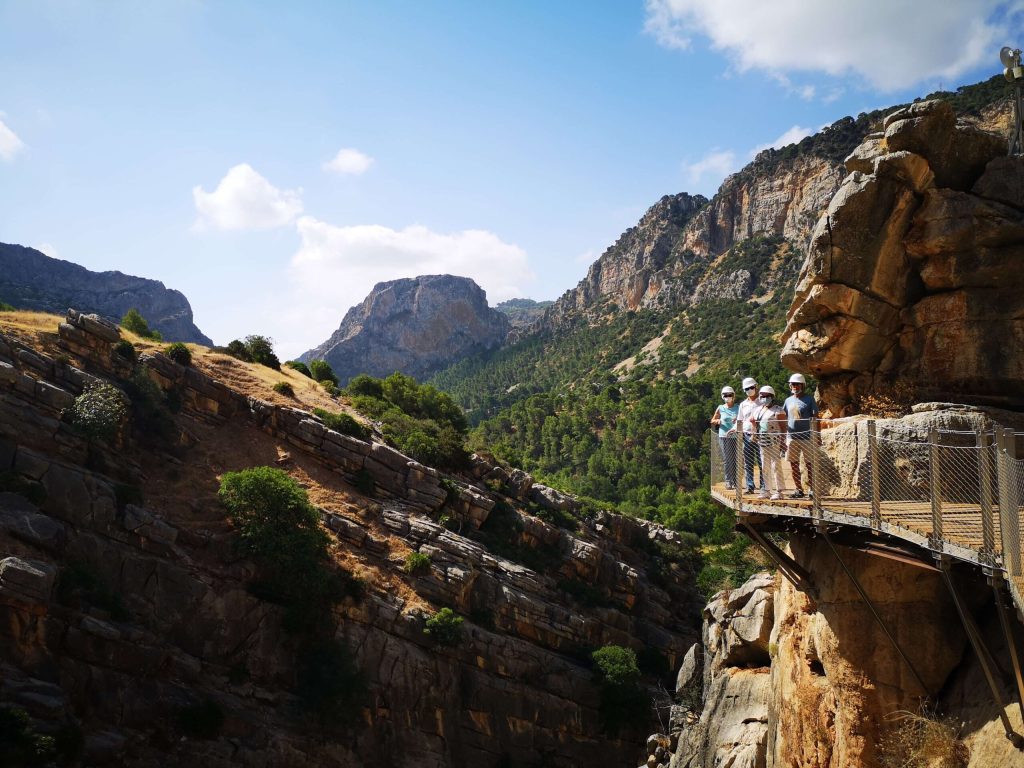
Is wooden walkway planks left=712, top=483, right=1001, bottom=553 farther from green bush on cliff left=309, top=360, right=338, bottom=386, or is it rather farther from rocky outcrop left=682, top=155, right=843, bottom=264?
rocky outcrop left=682, top=155, right=843, bottom=264

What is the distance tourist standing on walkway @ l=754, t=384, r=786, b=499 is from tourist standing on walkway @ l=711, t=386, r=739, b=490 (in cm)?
79

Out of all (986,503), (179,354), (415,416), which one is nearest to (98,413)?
(179,354)

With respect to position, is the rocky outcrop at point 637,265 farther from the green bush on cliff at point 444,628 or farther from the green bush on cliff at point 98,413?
the green bush on cliff at point 98,413

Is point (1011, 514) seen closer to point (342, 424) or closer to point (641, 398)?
point (342, 424)

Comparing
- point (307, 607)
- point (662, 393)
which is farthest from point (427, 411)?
point (662, 393)

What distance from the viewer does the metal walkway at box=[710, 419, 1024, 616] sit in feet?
21.7

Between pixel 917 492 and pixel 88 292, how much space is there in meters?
153

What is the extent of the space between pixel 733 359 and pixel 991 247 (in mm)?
78356

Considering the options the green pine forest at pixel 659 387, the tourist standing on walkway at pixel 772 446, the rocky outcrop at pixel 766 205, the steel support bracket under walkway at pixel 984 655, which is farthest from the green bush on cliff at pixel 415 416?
the rocky outcrop at pixel 766 205

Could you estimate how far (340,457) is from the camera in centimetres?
3506

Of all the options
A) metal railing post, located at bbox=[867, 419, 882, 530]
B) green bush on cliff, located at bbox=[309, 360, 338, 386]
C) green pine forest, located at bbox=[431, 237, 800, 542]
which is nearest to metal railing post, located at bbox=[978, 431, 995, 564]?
metal railing post, located at bbox=[867, 419, 882, 530]

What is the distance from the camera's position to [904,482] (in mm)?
9453

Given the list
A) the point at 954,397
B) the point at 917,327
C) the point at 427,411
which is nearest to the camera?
the point at 954,397

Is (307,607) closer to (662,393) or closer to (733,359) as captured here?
(662,393)
